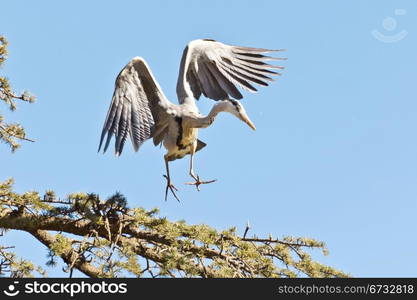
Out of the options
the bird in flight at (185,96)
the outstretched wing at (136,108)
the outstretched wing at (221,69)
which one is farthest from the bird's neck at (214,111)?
the outstretched wing at (221,69)

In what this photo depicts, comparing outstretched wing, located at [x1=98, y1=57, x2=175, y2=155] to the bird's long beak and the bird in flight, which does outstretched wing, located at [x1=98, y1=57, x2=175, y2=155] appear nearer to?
the bird in flight

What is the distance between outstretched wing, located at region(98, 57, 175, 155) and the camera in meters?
5.60

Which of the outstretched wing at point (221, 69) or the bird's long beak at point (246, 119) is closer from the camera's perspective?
the bird's long beak at point (246, 119)

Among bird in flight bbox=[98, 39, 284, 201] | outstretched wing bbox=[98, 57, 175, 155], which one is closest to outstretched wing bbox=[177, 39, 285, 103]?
bird in flight bbox=[98, 39, 284, 201]

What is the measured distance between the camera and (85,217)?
16.4 feet

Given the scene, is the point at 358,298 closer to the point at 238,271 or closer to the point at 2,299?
the point at 238,271

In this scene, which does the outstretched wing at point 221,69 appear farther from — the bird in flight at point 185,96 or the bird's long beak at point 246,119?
the bird's long beak at point 246,119

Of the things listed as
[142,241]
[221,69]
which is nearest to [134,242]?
[142,241]

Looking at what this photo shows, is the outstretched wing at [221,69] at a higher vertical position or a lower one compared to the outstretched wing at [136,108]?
higher

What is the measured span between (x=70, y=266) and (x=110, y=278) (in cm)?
27

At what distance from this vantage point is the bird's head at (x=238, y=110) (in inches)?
225

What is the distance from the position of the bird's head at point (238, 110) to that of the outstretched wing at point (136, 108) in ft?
1.42

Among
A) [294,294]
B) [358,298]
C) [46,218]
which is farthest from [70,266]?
[358,298]

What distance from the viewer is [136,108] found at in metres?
5.77
